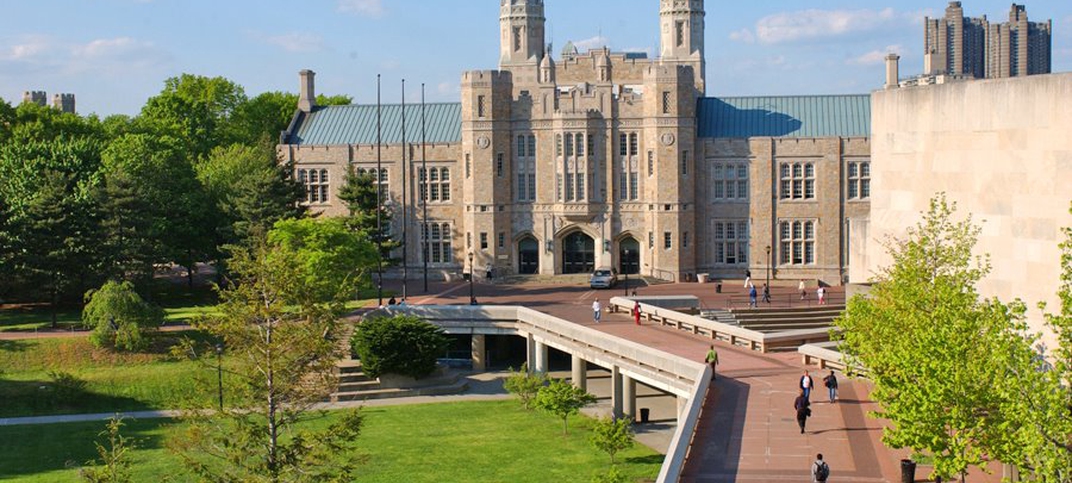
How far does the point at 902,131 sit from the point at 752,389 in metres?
9.71

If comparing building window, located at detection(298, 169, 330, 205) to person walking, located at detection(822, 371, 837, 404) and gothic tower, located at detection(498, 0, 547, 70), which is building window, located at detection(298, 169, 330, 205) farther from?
person walking, located at detection(822, 371, 837, 404)

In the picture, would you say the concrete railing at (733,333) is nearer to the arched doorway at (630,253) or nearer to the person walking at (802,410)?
the person walking at (802,410)

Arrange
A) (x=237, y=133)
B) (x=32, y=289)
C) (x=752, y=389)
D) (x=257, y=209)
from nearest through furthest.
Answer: (x=752, y=389) < (x=32, y=289) < (x=257, y=209) < (x=237, y=133)

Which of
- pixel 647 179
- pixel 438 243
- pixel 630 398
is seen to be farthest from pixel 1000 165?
pixel 438 243

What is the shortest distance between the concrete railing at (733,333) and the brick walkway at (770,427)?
465 mm

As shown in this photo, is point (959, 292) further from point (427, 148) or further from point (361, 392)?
point (427, 148)

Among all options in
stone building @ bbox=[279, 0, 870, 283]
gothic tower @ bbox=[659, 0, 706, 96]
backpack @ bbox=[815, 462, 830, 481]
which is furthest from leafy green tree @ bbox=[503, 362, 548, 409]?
gothic tower @ bbox=[659, 0, 706, 96]

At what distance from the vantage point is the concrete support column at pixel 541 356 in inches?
2342

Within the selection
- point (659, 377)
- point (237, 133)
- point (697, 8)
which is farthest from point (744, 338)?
point (237, 133)

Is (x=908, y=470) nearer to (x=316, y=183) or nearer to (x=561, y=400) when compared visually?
(x=561, y=400)

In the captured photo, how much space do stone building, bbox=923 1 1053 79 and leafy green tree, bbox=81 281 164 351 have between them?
5597 cm

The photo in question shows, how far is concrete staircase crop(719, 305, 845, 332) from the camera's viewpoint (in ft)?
199

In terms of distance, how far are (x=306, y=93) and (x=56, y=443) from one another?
142 ft

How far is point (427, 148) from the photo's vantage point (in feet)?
268
